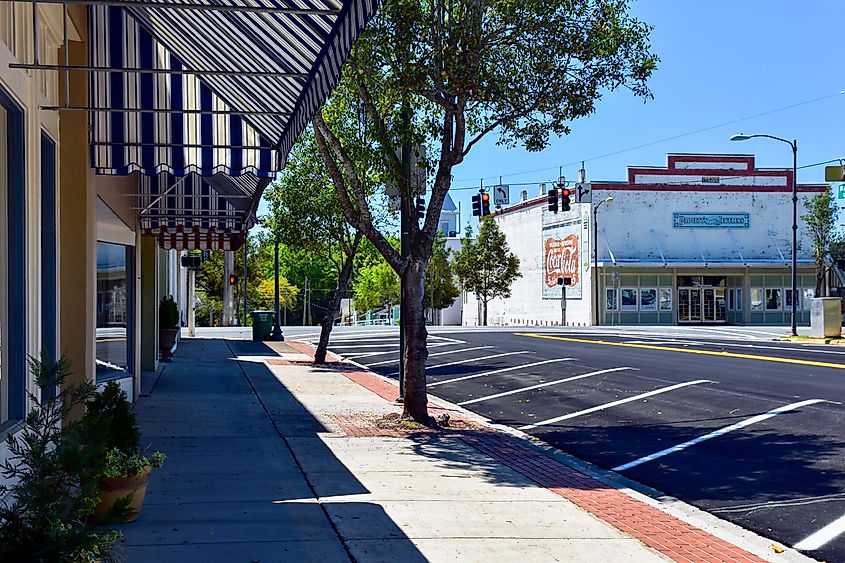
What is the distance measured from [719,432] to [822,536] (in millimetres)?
5182

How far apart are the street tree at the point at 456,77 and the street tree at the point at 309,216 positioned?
400 inches

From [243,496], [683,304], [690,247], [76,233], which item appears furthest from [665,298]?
[243,496]

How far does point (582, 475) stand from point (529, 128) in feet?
19.2

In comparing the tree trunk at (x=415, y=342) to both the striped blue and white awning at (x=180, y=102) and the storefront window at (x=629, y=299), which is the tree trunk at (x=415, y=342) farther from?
the storefront window at (x=629, y=299)

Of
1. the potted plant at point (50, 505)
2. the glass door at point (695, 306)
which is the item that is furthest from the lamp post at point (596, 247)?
the potted plant at point (50, 505)

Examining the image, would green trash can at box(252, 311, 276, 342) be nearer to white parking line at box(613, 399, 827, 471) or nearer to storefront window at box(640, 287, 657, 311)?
white parking line at box(613, 399, 827, 471)

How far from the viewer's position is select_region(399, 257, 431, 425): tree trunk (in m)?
13.5

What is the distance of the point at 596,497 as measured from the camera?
9.27 metres

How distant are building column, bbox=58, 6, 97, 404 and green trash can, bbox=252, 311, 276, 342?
2621 centimetres

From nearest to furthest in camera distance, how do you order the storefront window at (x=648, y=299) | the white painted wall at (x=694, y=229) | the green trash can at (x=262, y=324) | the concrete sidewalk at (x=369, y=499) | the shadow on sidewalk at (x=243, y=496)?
the shadow on sidewalk at (x=243, y=496), the concrete sidewalk at (x=369, y=499), the green trash can at (x=262, y=324), the white painted wall at (x=694, y=229), the storefront window at (x=648, y=299)

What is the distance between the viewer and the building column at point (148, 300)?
61.4ft

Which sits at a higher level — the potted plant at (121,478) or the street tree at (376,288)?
the street tree at (376,288)

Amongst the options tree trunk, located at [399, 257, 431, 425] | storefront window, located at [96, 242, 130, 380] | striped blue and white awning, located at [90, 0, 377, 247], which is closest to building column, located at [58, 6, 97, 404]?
striped blue and white awning, located at [90, 0, 377, 247]

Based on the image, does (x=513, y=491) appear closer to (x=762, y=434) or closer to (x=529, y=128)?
(x=762, y=434)
